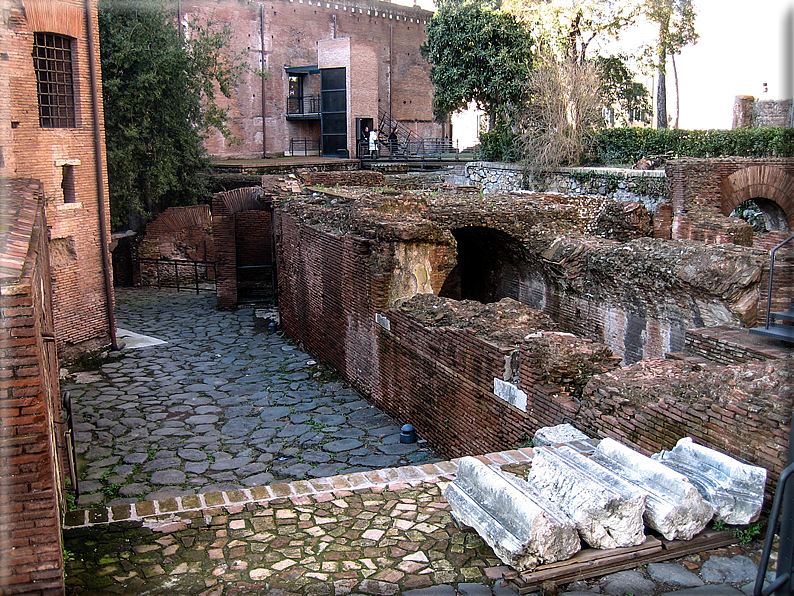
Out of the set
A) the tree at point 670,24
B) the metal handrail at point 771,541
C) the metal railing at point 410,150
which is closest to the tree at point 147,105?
the metal railing at point 410,150

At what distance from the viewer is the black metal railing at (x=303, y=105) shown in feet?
98.8

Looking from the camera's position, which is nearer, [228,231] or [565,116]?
[228,231]

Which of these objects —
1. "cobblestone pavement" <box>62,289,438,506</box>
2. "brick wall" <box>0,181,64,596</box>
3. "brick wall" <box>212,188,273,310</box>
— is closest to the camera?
"brick wall" <box>0,181,64,596</box>

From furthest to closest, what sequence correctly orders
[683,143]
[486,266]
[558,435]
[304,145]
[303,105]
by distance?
[303,105]
[304,145]
[683,143]
[486,266]
[558,435]

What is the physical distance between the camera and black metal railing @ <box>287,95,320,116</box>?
1185 inches

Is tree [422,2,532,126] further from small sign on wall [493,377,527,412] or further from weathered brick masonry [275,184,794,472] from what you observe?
small sign on wall [493,377,527,412]

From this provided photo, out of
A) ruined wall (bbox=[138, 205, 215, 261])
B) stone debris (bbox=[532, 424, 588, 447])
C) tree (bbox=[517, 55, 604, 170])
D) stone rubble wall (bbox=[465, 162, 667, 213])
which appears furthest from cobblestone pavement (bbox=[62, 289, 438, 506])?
tree (bbox=[517, 55, 604, 170])

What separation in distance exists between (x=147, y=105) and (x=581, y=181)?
10438 mm

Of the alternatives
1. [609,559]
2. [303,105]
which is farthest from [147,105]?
[609,559]

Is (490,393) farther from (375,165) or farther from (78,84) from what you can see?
(375,165)

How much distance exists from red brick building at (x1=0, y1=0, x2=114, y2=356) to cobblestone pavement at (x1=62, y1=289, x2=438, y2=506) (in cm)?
114

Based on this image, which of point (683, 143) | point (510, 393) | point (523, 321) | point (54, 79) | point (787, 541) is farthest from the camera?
point (683, 143)

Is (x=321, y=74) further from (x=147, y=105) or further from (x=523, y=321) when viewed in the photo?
(x=523, y=321)

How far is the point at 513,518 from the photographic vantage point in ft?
12.8
